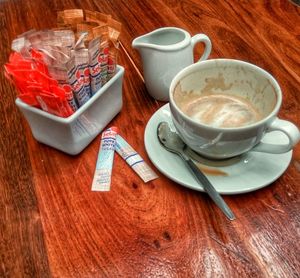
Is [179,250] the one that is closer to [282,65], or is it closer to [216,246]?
[216,246]

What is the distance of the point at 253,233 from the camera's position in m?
0.53

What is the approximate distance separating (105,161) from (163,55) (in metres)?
0.22

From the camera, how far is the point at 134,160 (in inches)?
24.3

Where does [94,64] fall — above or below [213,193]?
above

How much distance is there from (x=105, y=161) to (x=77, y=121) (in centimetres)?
8

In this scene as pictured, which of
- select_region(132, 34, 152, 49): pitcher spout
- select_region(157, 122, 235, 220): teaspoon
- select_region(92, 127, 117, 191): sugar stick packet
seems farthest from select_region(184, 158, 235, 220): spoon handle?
select_region(132, 34, 152, 49): pitcher spout

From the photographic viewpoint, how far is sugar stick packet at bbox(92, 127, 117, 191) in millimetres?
588

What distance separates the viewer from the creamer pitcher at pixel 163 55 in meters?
0.69

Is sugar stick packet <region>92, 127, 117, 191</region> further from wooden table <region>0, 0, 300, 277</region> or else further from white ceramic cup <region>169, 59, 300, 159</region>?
white ceramic cup <region>169, 59, 300, 159</region>

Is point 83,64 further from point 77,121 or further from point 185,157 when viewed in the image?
point 185,157

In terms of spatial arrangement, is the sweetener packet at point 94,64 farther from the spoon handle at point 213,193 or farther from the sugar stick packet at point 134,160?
the spoon handle at point 213,193

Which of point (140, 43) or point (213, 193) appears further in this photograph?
point (140, 43)

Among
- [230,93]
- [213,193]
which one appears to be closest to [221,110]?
[230,93]

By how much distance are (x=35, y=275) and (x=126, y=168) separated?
20 cm
